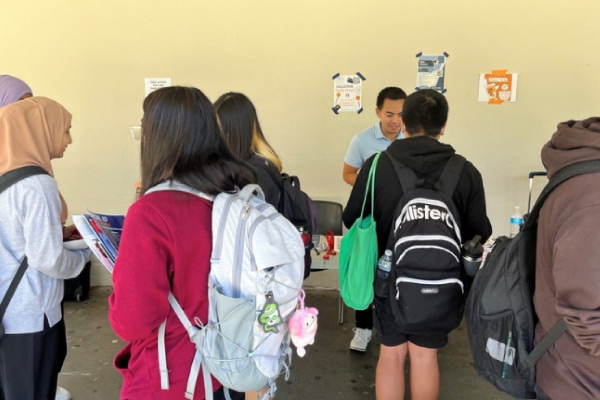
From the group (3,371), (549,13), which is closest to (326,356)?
(3,371)

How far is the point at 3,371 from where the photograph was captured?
4.67 feet

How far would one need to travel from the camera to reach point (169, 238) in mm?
898

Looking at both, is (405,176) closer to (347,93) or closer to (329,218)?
(329,218)

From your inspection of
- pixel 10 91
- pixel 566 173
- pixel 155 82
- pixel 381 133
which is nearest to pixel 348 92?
pixel 381 133

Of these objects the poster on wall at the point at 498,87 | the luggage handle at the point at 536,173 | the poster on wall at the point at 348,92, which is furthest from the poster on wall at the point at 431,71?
the luggage handle at the point at 536,173

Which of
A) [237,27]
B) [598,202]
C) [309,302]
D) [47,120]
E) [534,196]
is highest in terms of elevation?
[237,27]

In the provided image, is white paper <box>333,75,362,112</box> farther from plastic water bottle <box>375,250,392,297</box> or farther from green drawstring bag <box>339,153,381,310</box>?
plastic water bottle <box>375,250,392,297</box>

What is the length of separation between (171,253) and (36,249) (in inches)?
28.7

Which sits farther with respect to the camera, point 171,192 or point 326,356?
point 326,356

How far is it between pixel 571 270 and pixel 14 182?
1614 millimetres

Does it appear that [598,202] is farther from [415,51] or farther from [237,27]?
[237,27]

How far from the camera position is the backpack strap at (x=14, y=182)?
129 cm

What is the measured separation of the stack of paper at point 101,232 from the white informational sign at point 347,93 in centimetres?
231

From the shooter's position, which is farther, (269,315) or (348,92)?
(348,92)
